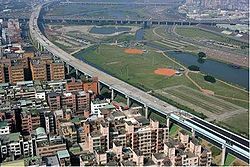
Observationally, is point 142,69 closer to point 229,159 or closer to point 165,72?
point 165,72

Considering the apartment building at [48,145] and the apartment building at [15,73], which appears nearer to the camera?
the apartment building at [48,145]

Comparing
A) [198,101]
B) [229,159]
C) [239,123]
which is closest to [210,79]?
[198,101]

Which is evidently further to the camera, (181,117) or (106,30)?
(106,30)

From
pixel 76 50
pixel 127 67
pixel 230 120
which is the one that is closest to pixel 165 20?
pixel 76 50

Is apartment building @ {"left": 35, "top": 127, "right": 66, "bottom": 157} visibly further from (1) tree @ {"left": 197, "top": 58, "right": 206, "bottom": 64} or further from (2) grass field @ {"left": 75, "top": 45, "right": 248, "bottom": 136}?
(1) tree @ {"left": 197, "top": 58, "right": 206, "bottom": 64}

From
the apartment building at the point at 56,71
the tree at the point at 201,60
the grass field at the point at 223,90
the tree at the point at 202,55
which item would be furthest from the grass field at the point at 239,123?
the tree at the point at 202,55

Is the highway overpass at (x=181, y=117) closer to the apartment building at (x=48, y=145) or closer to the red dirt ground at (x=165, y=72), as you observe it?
the red dirt ground at (x=165, y=72)

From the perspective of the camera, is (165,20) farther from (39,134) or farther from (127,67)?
(39,134)

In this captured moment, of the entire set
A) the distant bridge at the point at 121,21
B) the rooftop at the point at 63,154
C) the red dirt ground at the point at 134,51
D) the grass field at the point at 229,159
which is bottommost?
the grass field at the point at 229,159

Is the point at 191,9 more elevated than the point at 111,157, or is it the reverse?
the point at 191,9
